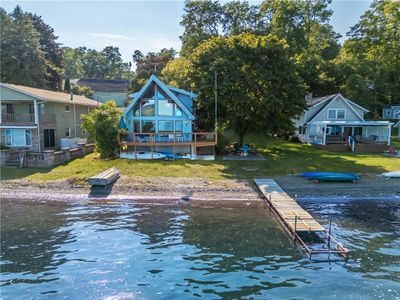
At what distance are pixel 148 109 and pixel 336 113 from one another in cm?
2510

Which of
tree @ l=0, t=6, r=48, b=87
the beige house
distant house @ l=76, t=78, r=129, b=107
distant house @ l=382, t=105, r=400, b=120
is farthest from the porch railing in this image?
distant house @ l=382, t=105, r=400, b=120

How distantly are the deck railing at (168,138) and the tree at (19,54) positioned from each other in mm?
24973

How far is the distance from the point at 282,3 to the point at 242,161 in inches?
1372

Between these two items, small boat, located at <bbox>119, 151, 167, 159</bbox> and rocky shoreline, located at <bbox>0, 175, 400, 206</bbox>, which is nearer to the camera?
rocky shoreline, located at <bbox>0, 175, 400, 206</bbox>

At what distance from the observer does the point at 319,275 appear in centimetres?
1023

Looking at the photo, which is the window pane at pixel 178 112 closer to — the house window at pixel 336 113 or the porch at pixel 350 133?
the porch at pixel 350 133

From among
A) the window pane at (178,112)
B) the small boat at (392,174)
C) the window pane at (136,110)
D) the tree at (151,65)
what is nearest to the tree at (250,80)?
the window pane at (178,112)

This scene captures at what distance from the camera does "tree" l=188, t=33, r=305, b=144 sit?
2933 cm

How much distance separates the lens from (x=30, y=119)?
29.4 m

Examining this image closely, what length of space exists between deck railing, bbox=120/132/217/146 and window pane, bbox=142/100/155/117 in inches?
77.8

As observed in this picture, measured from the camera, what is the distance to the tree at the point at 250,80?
29328 millimetres

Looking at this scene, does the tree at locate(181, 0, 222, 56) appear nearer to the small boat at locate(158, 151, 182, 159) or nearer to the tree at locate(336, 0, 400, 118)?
the tree at locate(336, 0, 400, 118)

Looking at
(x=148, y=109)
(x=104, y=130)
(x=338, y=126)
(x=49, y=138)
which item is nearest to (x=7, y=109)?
(x=49, y=138)

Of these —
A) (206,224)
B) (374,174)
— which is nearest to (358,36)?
(374,174)
